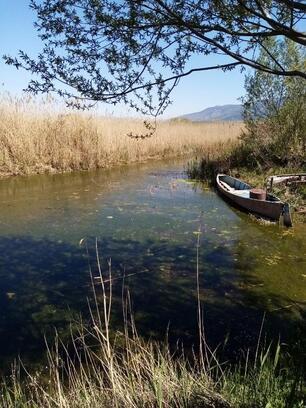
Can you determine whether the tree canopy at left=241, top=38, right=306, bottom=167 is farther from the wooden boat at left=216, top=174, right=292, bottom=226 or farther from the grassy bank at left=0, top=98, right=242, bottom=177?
the grassy bank at left=0, top=98, right=242, bottom=177

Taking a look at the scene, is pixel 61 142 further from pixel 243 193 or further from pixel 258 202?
pixel 258 202

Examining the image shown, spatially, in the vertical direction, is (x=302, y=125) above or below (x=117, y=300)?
above

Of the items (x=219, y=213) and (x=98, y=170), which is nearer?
(x=219, y=213)

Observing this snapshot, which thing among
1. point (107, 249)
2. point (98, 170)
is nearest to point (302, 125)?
point (98, 170)

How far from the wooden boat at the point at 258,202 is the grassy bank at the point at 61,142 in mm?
5895

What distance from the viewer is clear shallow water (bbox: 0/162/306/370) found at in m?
4.72

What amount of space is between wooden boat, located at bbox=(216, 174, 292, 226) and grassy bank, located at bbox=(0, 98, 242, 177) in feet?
19.3

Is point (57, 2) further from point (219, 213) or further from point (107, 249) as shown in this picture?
point (219, 213)

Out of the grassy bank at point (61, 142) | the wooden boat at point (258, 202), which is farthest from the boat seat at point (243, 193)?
the grassy bank at point (61, 142)

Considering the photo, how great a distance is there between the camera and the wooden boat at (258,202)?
900 cm

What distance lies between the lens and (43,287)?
5715 mm

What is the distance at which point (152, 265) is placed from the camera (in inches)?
259

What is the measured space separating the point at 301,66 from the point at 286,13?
8.57m

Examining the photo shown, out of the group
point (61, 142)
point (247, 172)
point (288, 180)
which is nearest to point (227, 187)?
point (288, 180)
